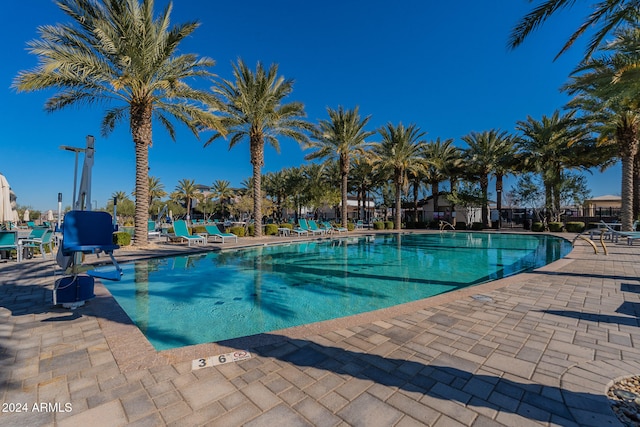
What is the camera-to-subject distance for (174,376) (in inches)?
97.3

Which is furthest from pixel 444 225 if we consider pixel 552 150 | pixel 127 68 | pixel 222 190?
pixel 222 190

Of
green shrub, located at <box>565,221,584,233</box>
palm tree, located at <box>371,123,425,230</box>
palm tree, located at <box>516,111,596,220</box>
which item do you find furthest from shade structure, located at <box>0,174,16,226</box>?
green shrub, located at <box>565,221,584,233</box>

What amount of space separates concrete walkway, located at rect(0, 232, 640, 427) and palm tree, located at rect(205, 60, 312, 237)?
46.3 ft

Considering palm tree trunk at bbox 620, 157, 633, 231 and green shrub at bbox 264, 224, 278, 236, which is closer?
palm tree trunk at bbox 620, 157, 633, 231

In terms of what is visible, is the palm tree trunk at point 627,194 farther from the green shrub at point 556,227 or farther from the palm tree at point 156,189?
the palm tree at point 156,189

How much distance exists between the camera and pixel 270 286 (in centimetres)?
721

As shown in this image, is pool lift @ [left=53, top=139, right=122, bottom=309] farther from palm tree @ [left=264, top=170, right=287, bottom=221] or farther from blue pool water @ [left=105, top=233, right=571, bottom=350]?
palm tree @ [left=264, top=170, right=287, bottom=221]

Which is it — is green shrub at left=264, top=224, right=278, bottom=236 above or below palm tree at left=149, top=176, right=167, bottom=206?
below

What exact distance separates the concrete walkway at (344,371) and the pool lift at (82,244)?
30cm

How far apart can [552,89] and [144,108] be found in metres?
19.4

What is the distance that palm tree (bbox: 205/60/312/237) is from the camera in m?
16.1

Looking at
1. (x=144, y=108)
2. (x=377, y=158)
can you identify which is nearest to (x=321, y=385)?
(x=144, y=108)

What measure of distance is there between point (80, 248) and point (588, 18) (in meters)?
9.59

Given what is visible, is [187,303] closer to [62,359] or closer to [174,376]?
[62,359]
